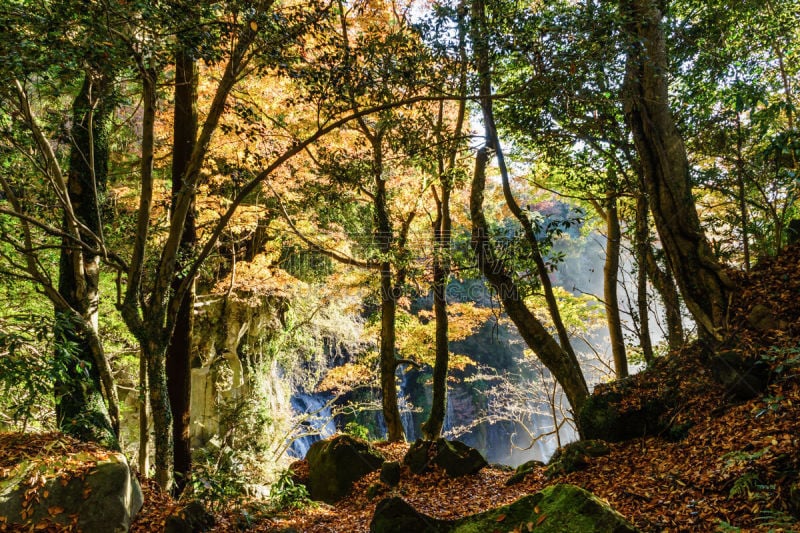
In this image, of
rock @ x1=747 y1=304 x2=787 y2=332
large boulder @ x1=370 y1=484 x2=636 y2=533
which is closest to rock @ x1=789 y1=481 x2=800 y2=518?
large boulder @ x1=370 y1=484 x2=636 y2=533

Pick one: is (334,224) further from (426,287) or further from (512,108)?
(512,108)

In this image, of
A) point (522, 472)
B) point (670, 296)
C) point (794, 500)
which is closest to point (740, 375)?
point (794, 500)

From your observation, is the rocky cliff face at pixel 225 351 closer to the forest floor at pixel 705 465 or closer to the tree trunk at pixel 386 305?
the tree trunk at pixel 386 305

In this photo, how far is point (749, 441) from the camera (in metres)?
3.55

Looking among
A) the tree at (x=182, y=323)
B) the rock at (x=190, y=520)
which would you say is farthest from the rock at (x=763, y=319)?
the tree at (x=182, y=323)

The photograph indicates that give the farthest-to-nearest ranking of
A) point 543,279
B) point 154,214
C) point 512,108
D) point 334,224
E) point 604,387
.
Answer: point 334,224
point 154,214
point 512,108
point 543,279
point 604,387

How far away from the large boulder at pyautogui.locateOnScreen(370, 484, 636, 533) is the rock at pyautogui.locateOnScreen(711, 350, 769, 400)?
8.81ft

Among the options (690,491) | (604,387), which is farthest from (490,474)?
(690,491)

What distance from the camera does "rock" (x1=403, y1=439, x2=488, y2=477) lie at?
25.3ft

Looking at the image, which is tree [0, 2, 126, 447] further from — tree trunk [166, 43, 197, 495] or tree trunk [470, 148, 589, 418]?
tree trunk [470, 148, 589, 418]

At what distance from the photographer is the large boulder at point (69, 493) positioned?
12.6 feet

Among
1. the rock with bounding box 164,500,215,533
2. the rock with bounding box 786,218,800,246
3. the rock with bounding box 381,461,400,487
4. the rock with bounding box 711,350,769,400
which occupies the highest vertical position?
the rock with bounding box 786,218,800,246

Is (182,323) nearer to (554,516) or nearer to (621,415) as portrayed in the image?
(554,516)

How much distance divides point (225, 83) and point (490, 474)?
7.06 m
